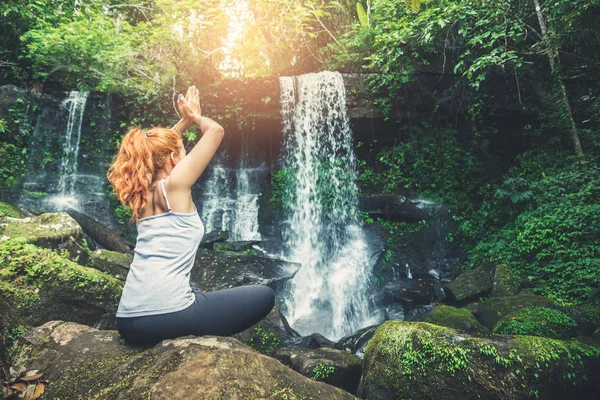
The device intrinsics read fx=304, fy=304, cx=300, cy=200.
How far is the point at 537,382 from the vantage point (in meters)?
2.94

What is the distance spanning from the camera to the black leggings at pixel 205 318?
1649 millimetres

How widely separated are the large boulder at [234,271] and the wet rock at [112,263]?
143 cm

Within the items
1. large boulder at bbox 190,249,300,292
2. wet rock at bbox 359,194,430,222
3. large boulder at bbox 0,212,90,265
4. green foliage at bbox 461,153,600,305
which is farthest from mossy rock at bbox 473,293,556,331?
large boulder at bbox 0,212,90,265

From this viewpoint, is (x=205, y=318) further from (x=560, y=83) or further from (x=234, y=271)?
A: (x=560, y=83)

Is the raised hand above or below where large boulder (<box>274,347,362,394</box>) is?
above

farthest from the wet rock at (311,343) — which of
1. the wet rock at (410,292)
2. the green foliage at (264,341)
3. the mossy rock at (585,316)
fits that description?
the mossy rock at (585,316)

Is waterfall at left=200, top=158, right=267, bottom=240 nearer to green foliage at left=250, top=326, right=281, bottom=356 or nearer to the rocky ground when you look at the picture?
the rocky ground

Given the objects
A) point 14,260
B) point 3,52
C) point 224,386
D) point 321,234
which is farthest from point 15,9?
point 224,386

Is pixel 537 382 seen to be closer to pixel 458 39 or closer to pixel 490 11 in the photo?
pixel 490 11

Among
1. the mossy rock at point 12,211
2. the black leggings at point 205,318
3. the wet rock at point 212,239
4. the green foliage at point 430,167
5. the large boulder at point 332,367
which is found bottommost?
Result: the large boulder at point 332,367

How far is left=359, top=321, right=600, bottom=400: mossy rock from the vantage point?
2.87m

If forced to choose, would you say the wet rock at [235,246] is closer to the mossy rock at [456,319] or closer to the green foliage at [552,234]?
the mossy rock at [456,319]

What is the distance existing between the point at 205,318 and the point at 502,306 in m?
6.01

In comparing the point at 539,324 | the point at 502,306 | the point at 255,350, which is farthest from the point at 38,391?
the point at 502,306
